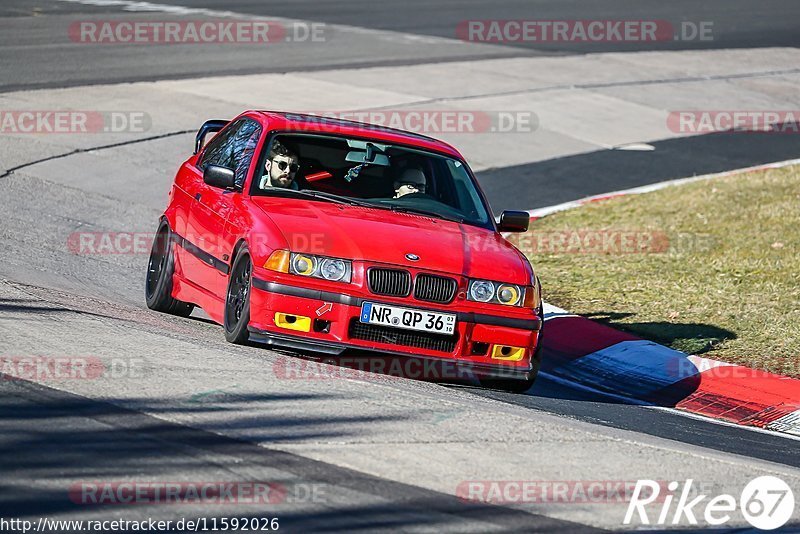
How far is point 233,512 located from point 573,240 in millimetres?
9593

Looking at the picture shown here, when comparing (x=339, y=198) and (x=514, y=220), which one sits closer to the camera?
(x=339, y=198)

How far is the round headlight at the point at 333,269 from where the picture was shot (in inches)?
313

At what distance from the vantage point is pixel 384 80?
Result: 74.7 feet

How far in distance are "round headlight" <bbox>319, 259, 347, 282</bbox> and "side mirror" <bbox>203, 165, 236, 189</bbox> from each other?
49.8 inches

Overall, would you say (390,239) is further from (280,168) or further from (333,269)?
(280,168)

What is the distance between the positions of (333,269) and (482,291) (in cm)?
95

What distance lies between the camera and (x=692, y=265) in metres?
13.2

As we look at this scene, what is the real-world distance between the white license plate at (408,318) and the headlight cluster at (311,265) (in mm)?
239

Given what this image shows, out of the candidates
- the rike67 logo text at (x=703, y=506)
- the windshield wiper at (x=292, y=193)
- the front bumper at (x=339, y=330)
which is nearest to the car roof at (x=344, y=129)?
the windshield wiper at (x=292, y=193)

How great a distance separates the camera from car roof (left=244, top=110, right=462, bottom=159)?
945 centimetres

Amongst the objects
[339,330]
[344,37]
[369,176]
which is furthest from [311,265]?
[344,37]

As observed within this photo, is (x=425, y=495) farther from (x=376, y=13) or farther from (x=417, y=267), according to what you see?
(x=376, y=13)

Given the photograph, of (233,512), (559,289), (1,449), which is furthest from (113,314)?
(559,289)

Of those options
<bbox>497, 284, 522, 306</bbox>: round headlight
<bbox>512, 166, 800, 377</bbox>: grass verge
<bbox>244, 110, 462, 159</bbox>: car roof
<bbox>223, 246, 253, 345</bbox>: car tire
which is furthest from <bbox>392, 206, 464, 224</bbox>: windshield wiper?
<bbox>512, 166, 800, 377</bbox>: grass verge
